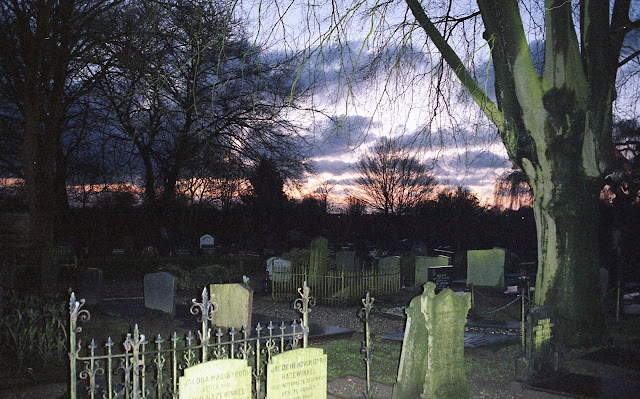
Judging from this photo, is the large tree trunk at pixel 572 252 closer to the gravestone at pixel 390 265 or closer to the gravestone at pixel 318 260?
the gravestone at pixel 318 260

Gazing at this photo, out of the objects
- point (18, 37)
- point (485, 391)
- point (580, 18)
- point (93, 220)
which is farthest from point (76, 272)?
point (580, 18)

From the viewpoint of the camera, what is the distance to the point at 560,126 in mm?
9078

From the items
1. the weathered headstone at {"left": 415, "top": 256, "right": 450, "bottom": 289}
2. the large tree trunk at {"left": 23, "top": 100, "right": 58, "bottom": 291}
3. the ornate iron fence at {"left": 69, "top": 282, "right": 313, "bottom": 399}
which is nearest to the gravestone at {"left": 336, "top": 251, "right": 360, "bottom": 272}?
the weathered headstone at {"left": 415, "top": 256, "right": 450, "bottom": 289}

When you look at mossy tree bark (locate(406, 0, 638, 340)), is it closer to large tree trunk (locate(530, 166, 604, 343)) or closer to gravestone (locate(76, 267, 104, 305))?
large tree trunk (locate(530, 166, 604, 343))

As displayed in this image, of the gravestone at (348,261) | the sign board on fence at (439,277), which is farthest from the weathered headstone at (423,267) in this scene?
the sign board on fence at (439,277)

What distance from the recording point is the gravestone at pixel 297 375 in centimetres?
491

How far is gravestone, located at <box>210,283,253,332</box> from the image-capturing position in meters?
9.30

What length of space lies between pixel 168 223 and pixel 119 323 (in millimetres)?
20116

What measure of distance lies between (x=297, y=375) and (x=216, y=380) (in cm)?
90

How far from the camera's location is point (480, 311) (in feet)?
43.3

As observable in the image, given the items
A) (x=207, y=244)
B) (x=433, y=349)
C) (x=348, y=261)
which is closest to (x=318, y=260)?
(x=348, y=261)

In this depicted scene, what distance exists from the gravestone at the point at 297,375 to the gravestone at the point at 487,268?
1216cm

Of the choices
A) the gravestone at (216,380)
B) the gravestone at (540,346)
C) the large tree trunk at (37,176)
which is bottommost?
the gravestone at (540,346)

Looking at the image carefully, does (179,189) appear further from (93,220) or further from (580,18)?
(580,18)
